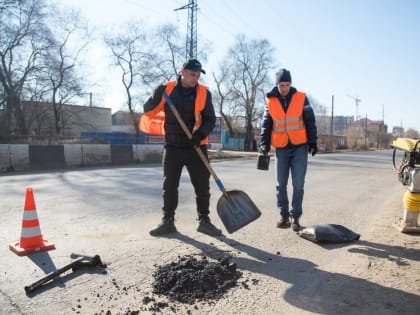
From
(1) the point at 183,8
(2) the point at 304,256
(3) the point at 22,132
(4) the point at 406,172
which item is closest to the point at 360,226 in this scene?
(4) the point at 406,172

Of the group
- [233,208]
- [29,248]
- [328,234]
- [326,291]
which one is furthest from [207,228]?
[29,248]

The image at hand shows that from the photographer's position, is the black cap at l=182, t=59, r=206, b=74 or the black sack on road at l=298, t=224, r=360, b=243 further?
the black cap at l=182, t=59, r=206, b=74

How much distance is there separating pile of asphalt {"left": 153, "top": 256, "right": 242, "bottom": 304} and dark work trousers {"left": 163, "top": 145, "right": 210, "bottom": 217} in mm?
1165

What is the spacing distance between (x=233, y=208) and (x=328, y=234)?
106 cm

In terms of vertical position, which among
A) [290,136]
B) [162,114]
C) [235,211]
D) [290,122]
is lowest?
[235,211]

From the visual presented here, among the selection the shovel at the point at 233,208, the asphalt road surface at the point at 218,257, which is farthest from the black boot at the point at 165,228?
the shovel at the point at 233,208

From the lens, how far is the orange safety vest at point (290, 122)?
417 cm

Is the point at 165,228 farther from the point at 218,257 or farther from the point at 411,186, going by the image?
the point at 411,186

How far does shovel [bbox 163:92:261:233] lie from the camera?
12.4 feet

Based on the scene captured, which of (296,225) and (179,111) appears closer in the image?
(179,111)

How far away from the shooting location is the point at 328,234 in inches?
150

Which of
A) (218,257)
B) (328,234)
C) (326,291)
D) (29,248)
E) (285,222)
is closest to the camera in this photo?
(326,291)

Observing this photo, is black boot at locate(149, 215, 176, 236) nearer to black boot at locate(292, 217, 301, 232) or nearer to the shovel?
the shovel

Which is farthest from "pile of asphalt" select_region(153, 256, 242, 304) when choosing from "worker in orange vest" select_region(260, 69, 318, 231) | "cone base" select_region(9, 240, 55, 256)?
"worker in orange vest" select_region(260, 69, 318, 231)
